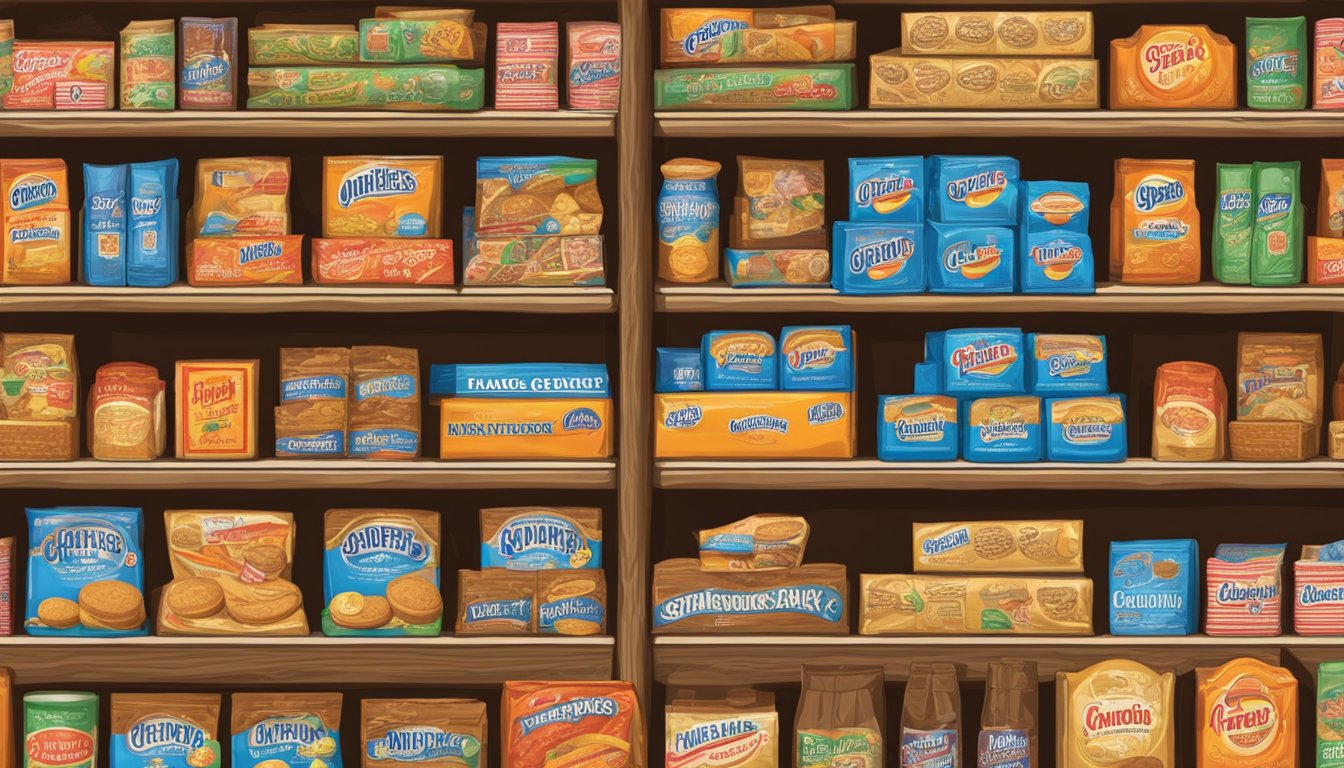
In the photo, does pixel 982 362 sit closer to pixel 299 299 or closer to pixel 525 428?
pixel 525 428

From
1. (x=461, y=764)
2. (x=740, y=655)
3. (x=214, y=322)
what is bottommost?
(x=461, y=764)

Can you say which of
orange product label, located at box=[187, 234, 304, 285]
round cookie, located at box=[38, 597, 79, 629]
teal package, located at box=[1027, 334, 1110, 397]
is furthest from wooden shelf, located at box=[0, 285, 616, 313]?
teal package, located at box=[1027, 334, 1110, 397]

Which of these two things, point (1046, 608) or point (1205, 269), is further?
point (1205, 269)

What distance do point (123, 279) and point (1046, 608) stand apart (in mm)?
2412

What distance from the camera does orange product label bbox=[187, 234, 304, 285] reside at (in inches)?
128

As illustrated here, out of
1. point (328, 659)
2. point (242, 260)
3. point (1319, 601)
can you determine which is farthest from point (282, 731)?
point (1319, 601)

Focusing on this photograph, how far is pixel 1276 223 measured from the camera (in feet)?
10.7

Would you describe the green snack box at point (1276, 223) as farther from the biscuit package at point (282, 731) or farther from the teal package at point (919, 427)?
the biscuit package at point (282, 731)

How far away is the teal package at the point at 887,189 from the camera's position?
3.26 metres

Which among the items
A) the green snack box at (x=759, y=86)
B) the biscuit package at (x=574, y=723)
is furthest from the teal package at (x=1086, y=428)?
the biscuit package at (x=574, y=723)

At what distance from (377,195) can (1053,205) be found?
1.65 meters

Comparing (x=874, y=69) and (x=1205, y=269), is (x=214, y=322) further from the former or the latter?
(x=1205, y=269)

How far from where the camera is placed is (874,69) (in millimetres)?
3258

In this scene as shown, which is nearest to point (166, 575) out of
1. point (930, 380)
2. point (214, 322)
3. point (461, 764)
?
point (214, 322)
